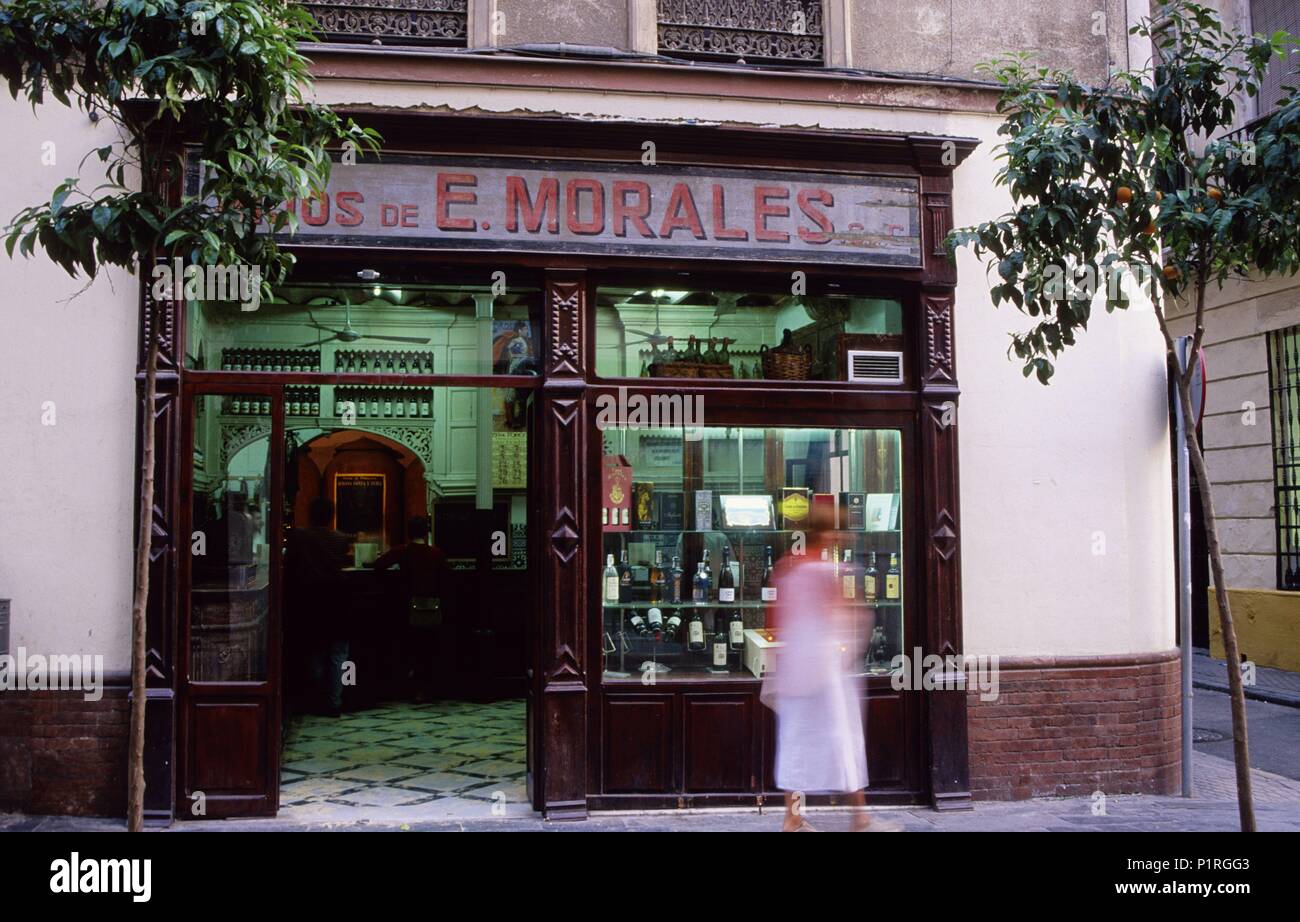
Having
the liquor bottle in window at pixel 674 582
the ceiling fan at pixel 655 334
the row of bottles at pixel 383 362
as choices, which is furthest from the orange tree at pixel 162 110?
the liquor bottle in window at pixel 674 582

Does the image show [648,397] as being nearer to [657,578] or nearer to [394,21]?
[657,578]

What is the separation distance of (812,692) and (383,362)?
14.2ft

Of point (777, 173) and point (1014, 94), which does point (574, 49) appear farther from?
point (1014, 94)

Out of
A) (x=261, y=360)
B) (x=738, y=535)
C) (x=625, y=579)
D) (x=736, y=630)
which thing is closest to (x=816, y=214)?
(x=738, y=535)

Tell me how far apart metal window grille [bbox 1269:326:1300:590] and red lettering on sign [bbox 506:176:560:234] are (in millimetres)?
11797

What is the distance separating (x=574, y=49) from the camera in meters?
7.93

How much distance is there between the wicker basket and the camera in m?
8.12

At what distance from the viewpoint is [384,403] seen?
14156mm

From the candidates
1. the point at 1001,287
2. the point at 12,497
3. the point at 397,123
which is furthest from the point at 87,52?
the point at 1001,287

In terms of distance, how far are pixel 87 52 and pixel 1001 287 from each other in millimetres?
4717

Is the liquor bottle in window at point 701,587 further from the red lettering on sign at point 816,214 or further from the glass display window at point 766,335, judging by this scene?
the red lettering on sign at point 816,214

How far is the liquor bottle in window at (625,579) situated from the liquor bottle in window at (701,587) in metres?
0.51

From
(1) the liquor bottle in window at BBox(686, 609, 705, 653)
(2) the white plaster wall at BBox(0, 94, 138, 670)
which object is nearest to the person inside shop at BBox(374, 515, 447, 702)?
(1) the liquor bottle in window at BBox(686, 609, 705, 653)

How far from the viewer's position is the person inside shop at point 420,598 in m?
11.6
